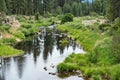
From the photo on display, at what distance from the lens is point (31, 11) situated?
16088 centimetres

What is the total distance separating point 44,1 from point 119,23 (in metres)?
108

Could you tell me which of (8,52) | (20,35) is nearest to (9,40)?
(20,35)

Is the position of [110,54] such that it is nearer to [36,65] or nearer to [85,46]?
[36,65]

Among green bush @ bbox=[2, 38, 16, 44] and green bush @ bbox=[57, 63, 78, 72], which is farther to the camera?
green bush @ bbox=[2, 38, 16, 44]

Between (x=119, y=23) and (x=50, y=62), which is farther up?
(x=119, y=23)

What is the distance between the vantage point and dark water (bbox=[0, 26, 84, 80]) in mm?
47656

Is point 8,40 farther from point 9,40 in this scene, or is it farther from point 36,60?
point 36,60

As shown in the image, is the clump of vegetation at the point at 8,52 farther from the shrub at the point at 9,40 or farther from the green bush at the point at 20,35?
the green bush at the point at 20,35

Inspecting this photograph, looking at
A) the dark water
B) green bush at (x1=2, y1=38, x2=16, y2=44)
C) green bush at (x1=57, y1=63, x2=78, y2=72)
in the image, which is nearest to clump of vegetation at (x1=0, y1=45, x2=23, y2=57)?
the dark water

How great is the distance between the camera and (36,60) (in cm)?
5850

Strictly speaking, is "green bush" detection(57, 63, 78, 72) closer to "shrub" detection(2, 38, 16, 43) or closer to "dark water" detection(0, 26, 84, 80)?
"dark water" detection(0, 26, 84, 80)

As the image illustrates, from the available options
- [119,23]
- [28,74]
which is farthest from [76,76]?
[119,23]

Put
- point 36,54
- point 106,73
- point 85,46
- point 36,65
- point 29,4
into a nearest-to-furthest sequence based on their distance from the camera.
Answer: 1. point 106,73
2. point 36,65
3. point 36,54
4. point 85,46
5. point 29,4

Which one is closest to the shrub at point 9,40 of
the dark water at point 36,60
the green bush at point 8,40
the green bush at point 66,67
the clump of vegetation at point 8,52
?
the green bush at point 8,40
